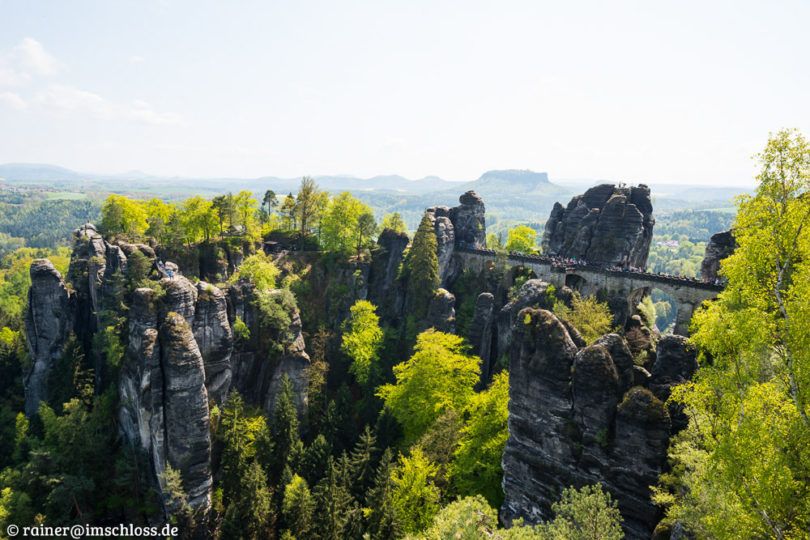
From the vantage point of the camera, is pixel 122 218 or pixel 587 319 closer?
pixel 587 319

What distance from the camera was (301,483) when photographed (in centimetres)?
3622

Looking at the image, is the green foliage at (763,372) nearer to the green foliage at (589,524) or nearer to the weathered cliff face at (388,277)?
the green foliage at (589,524)

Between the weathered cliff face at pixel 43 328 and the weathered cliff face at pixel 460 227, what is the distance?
51979 mm

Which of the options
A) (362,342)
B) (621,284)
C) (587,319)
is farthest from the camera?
(362,342)

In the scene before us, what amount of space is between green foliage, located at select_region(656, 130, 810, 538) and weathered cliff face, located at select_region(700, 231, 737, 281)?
34923 millimetres

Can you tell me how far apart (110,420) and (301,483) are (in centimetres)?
2572

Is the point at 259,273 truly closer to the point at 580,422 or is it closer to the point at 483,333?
the point at 483,333

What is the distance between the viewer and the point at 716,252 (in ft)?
153

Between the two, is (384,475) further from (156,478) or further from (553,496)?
(156,478)

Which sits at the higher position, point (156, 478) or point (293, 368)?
point (293, 368)

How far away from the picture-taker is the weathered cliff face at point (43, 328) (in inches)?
1988

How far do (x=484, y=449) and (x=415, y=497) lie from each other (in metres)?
7.02

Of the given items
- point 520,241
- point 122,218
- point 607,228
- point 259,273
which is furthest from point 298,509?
point 520,241

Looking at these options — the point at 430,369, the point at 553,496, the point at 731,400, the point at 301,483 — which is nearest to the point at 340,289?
the point at 430,369
